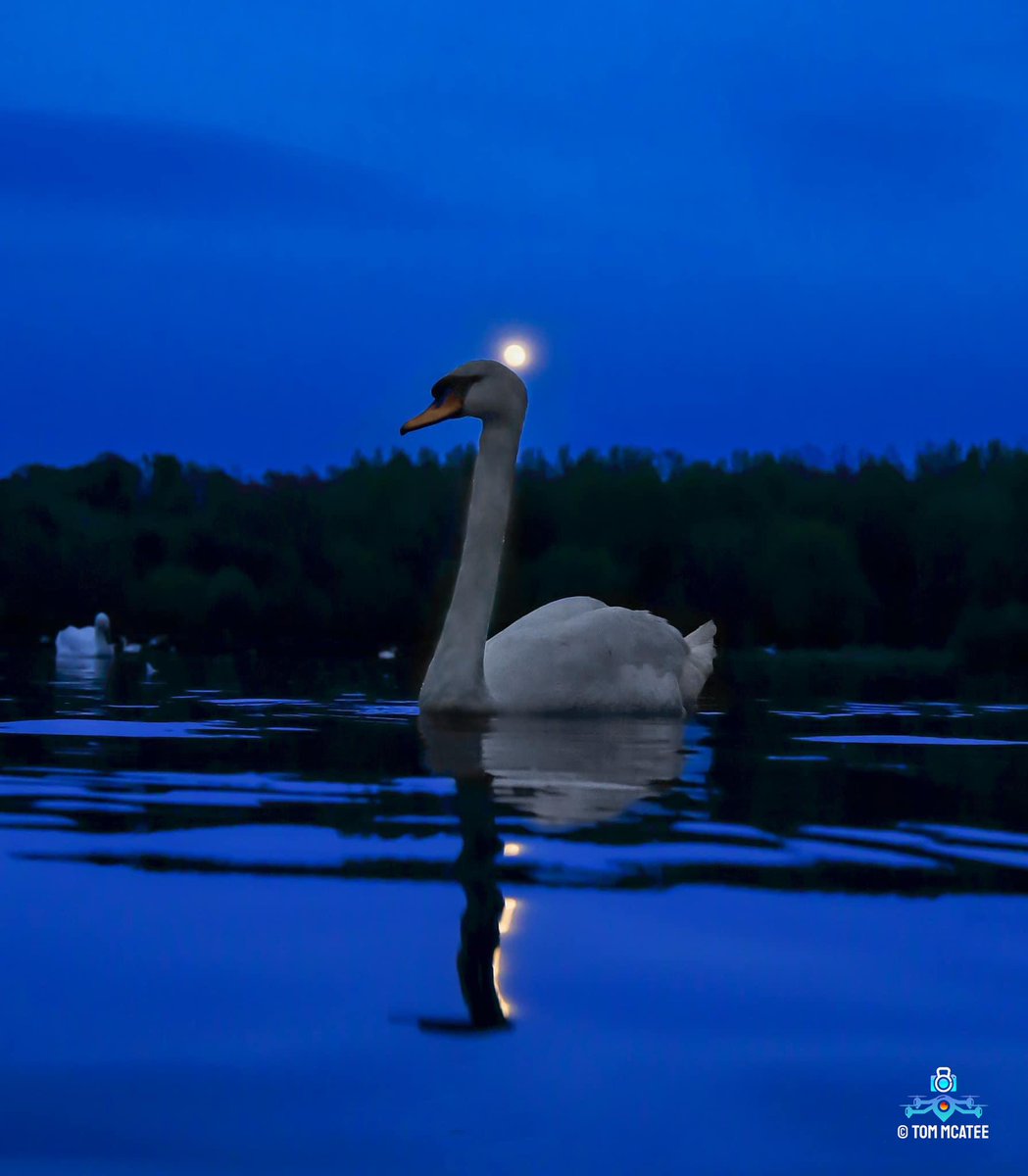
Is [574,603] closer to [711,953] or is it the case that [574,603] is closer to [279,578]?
[711,953]

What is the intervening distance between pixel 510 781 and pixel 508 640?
432cm

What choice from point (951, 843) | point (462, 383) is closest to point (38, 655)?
point (462, 383)

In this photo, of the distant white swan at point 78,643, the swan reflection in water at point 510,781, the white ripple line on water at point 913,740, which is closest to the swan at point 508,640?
the swan reflection in water at point 510,781

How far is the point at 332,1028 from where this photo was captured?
304cm

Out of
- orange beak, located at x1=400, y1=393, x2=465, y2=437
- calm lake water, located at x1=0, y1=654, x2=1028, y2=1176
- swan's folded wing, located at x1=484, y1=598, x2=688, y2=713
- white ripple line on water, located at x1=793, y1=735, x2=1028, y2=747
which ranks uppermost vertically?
orange beak, located at x1=400, y1=393, x2=465, y2=437

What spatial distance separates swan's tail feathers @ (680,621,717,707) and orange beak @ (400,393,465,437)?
97.7 inches

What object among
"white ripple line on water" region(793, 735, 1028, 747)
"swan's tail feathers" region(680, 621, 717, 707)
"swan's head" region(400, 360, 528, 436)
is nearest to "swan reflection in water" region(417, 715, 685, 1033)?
"white ripple line on water" region(793, 735, 1028, 747)

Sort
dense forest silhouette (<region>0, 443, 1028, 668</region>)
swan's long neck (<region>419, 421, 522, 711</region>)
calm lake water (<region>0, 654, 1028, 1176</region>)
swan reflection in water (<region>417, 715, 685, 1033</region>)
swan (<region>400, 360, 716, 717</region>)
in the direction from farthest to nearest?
dense forest silhouette (<region>0, 443, 1028, 668</region>) < swan (<region>400, 360, 716, 717</region>) < swan's long neck (<region>419, 421, 522, 711</region>) < swan reflection in water (<region>417, 715, 685, 1033</region>) < calm lake water (<region>0, 654, 1028, 1176</region>)

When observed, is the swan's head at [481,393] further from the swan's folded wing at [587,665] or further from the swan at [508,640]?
the swan's folded wing at [587,665]

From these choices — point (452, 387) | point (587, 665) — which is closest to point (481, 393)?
point (452, 387)

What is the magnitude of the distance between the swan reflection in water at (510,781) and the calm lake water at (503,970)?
0.9 inches

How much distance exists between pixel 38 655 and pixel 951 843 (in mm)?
20050

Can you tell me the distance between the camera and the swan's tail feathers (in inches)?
476

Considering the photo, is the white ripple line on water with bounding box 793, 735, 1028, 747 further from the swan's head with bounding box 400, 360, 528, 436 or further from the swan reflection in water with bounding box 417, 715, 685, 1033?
the swan's head with bounding box 400, 360, 528, 436
